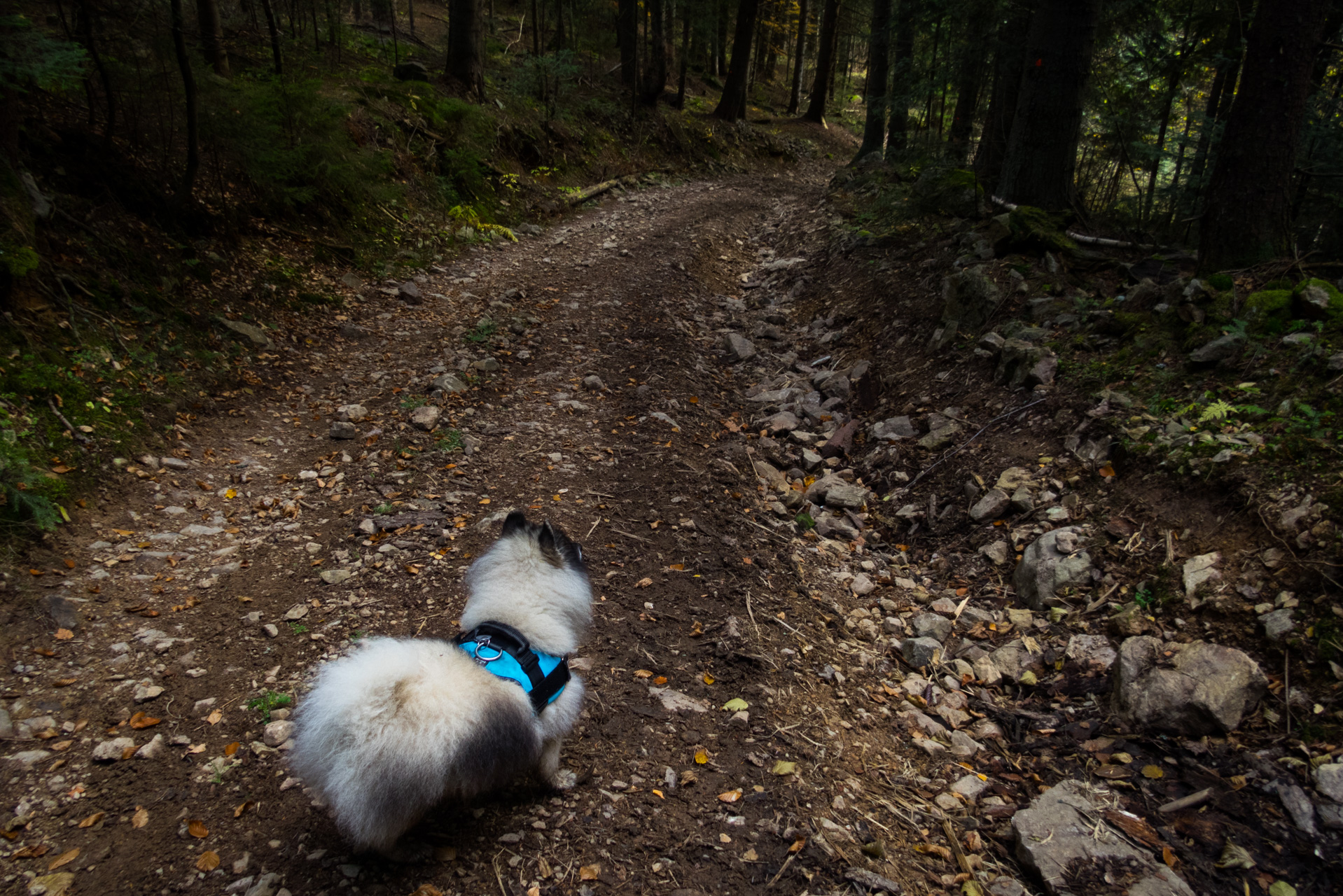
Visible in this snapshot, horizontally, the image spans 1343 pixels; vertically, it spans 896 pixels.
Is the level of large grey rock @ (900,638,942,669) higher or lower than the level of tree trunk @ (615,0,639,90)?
lower

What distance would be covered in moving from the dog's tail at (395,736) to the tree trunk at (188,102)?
263 inches

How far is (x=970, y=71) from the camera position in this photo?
40.3 feet

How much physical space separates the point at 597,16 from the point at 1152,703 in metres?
25.6

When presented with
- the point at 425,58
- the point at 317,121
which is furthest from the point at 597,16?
the point at 317,121

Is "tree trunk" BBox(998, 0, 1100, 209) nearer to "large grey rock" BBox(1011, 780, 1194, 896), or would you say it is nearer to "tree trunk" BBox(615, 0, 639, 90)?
"large grey rock" BBox(1011, 780, 1194, 896)

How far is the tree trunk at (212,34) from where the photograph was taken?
763 cm

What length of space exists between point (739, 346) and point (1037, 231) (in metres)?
3.86

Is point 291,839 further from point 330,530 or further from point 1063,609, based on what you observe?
point 1063,609

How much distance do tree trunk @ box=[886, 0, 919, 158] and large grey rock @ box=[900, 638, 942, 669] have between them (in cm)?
1222

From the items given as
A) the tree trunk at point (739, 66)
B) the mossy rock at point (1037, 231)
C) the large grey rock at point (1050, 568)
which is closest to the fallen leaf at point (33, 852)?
the large grey rock at point (1050, 568)

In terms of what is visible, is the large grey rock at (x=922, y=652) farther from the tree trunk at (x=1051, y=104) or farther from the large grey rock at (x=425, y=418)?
the tree trunk at (x=1051, y=104)

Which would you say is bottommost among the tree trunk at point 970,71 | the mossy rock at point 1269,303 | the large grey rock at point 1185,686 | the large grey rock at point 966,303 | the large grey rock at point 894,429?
the large grey rock at point 1185,686

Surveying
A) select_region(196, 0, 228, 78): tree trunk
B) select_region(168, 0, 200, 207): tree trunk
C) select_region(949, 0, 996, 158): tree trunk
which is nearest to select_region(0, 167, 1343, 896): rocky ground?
select_region(168, 0, 200, 207): tree trunk

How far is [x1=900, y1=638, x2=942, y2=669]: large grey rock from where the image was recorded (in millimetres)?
4191
